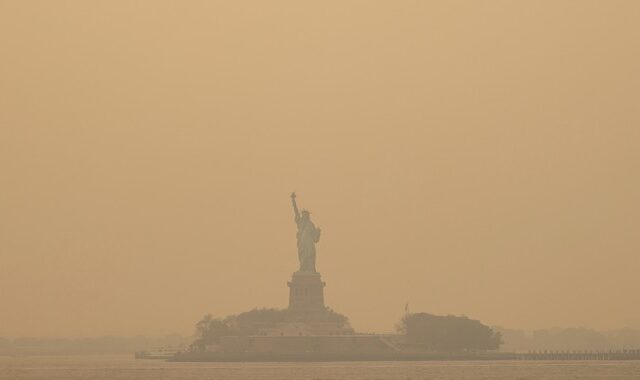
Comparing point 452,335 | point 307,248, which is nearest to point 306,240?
point 307,248

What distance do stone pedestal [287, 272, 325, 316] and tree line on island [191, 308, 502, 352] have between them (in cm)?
196

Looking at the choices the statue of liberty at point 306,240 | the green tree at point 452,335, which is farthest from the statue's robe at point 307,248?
the green tree at point 452,335

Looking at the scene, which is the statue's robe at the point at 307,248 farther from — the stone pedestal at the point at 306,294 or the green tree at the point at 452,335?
the green tree at the point at 452,335

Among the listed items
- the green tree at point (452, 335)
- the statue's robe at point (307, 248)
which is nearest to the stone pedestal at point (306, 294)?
the statue's robe at point (307, 248)

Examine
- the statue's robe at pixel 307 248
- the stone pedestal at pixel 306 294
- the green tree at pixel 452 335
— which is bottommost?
the green tree at pixel 452 335

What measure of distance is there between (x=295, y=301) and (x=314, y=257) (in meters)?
4.66

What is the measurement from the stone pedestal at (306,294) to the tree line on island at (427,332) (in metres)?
1.96

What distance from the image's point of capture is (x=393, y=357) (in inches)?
5979

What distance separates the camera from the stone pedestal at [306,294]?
158 metres

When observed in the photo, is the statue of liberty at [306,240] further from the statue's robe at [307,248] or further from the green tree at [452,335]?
the green tree at [452,335]

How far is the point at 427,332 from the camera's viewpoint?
15950 cm

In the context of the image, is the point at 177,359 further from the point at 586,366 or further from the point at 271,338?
the point at 586,366

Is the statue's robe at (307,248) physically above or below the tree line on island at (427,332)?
above

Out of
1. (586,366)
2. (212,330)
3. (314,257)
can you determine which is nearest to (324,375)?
(586,366)
